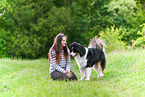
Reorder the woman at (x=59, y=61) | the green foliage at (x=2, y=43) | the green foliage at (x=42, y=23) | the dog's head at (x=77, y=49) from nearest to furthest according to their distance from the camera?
1. the woman at (x=59, y=61)
2. the dog's head at (x=77, y=49)
3. the green foliage at (x=2, y=43)
4. the green foliage at (x=42, y=23)

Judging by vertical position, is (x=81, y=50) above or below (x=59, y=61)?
above

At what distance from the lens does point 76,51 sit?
25.3ft

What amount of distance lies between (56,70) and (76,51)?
1.08 m

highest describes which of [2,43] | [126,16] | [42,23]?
[126,16]

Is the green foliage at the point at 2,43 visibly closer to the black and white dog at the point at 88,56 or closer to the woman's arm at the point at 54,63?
the black and white dog at the point at 88,56

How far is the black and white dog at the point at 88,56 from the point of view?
7755 mm

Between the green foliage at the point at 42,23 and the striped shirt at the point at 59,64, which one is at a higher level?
the green foliage at the point at 42,23

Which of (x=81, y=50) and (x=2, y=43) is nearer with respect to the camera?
(x=81, y=50)

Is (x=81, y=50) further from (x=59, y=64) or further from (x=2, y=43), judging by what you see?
(x=2, y=43)

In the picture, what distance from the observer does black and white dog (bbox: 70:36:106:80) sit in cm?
776

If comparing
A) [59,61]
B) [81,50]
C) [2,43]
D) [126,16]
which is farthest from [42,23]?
[59,61]

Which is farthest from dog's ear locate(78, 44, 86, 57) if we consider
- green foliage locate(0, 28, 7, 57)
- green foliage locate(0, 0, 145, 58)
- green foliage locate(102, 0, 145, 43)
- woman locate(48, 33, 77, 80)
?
green foliage locate(102, 0, 145, 43)

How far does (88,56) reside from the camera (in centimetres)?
811

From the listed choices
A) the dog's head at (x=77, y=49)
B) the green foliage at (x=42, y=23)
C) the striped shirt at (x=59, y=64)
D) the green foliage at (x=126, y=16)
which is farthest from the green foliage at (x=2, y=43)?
the dog's head at (x=77, y=49)
